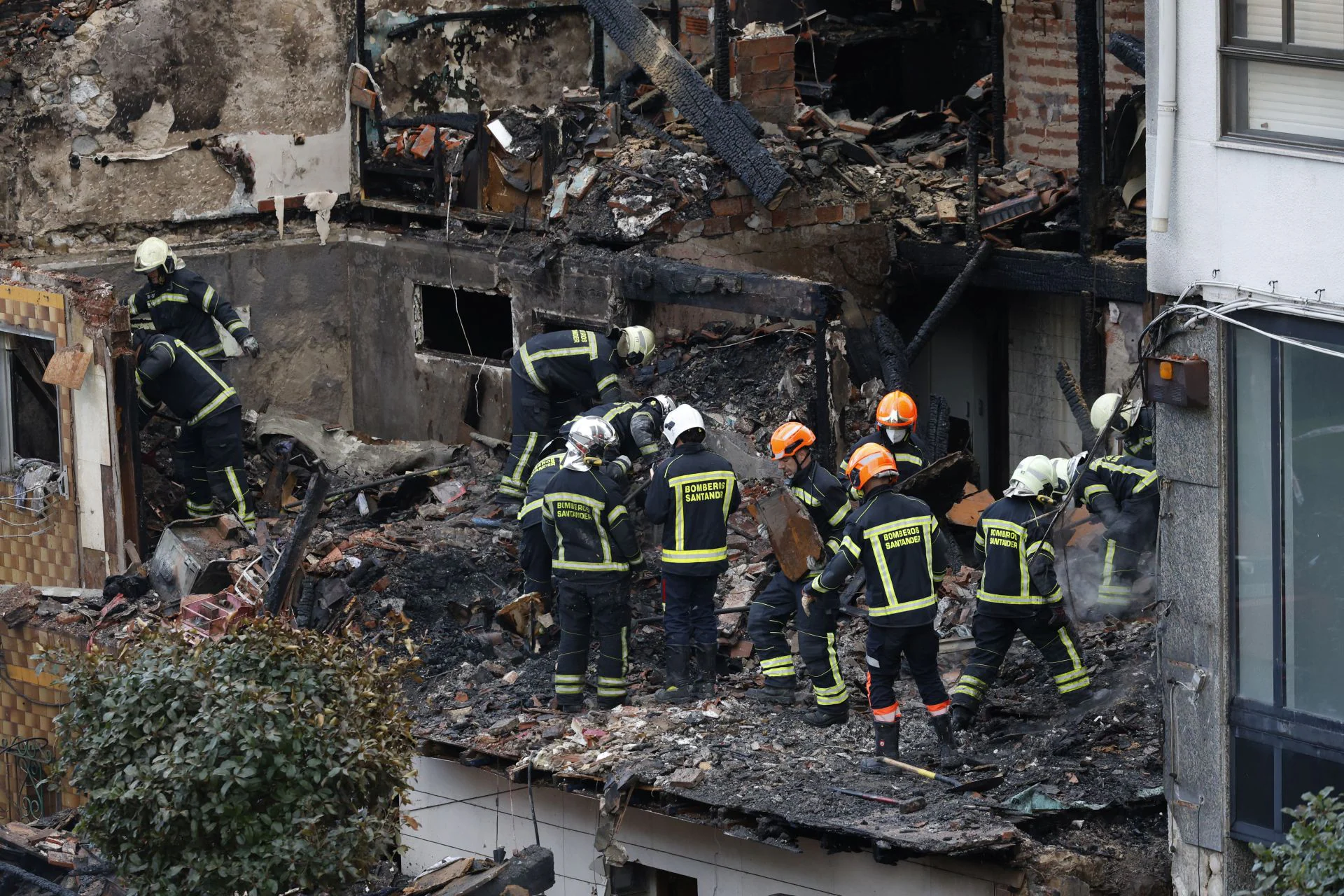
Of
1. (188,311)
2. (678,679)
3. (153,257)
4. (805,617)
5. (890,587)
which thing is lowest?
(678,679)

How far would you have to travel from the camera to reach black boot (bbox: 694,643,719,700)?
12.4 metres

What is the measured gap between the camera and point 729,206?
1616 cm

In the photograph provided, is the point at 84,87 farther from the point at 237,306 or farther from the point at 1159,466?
the point at 1159,466

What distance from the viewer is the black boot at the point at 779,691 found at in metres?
12.2

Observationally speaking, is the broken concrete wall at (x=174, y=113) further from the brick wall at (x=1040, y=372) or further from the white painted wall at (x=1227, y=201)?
the white painted wall at (x=1227, y=201)

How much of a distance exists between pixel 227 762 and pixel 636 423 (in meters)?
4.69

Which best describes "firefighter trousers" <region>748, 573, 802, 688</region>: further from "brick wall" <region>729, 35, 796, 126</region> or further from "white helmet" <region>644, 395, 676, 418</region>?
"brick wall" <region>729, 35, 796, 126</region>

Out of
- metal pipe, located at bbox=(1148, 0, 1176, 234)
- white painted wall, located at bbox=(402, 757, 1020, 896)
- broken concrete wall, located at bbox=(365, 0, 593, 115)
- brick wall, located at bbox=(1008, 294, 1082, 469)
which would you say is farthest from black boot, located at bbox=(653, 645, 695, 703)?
broken concrete wall, located at bbox=(365, 0, 593, 115)

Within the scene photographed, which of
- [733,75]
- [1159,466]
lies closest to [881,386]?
[733,75]

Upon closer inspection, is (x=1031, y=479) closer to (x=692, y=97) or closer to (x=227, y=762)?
(x=227, y=762)

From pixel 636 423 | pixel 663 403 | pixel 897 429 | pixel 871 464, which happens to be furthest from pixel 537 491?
pixel 871 464

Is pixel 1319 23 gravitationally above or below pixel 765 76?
below

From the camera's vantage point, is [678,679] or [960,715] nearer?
[960,715]

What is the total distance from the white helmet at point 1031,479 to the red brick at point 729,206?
5.23 metres
